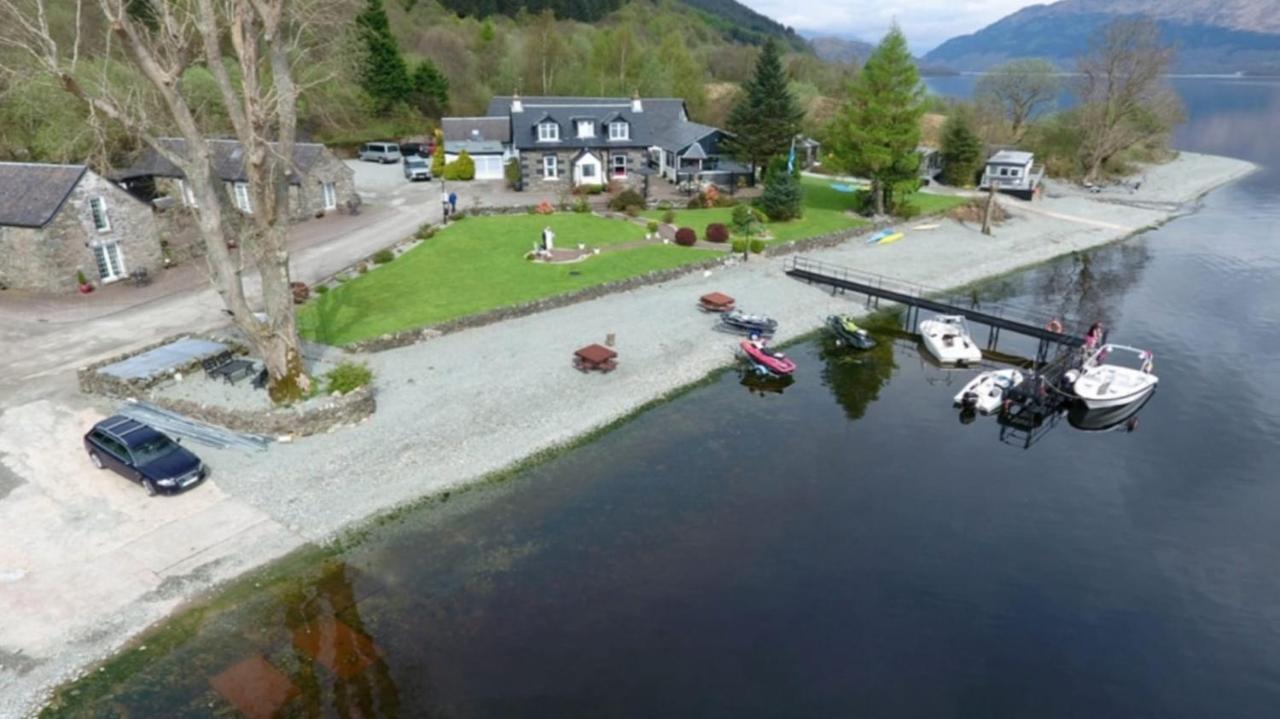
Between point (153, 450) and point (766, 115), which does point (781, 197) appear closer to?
point (766, 115)

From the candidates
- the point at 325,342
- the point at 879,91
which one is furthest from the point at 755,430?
the point at 879,91

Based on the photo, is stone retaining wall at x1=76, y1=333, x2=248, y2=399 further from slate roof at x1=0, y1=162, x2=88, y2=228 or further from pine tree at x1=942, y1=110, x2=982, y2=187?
pine tree at x1=942, y1=110, x2=982, y2=187

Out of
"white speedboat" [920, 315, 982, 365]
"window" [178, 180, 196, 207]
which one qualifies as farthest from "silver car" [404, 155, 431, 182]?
"white speedboat" [920, 315, 982, 365]

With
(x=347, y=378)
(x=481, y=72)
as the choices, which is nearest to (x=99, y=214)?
(x=347, y=378)

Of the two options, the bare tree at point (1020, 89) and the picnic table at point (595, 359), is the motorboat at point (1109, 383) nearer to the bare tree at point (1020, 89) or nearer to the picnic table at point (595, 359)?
the picnic table at point (595, 359)

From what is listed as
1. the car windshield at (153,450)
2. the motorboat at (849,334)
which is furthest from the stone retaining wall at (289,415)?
the motorboat at (849,334)

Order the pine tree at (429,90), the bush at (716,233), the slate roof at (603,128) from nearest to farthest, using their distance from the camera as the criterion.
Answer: the bush at (716,233), the slate roof at (603,128), the pine tree at (429,90)
